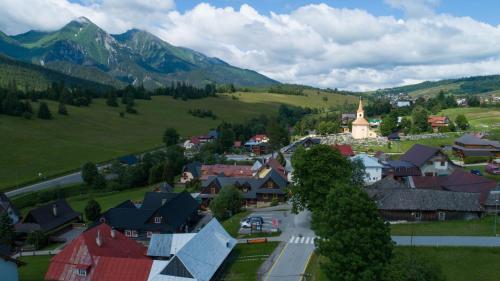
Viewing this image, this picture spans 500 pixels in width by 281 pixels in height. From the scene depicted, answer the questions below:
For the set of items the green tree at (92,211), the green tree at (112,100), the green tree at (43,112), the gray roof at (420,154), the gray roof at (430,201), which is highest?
the green tree at (112,100)

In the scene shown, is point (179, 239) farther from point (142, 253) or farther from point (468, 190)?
point (468, 190)

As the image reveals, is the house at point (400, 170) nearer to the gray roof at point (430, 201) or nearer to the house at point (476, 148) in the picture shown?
the house at point (476, 148)

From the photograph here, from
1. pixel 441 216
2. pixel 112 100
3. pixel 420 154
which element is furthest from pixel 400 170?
pixel 112 100

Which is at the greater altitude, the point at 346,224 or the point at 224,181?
the point at 346,224

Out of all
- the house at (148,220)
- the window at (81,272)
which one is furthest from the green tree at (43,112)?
the window at (81,272)

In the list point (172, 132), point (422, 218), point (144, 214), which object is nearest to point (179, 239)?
point (144, 214)

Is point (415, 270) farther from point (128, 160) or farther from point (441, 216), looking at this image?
point (128, 160)
